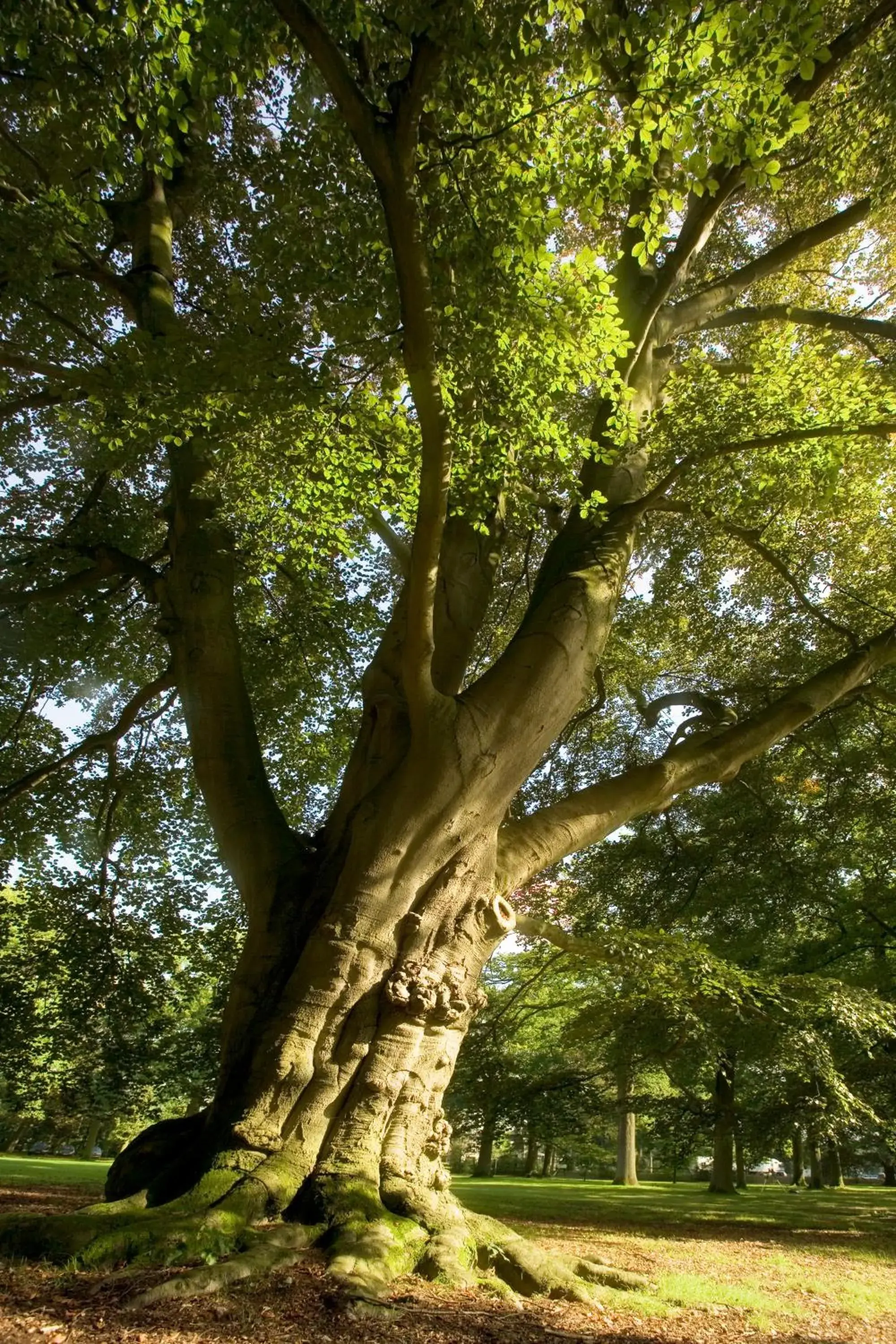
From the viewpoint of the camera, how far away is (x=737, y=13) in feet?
10.6

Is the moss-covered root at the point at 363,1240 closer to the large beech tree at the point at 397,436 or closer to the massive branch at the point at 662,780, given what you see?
the large beech tree at the point at 397,436

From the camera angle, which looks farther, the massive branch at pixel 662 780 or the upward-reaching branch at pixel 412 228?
the massive branch at pixel 662 780

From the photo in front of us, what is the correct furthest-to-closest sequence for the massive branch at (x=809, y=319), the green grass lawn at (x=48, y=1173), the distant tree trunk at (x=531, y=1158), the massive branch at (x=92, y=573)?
1. the distant tree trunk at (x=531, y=1158)
2. the green grass lawn at (x=48, y=1173)
3. the massive branch at (x=809, y=319)
4. the massive branch at (x=92, y=573)

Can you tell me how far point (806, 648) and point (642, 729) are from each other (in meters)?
2.45

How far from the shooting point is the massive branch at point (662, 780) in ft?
18.0

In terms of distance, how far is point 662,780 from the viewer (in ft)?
19.8

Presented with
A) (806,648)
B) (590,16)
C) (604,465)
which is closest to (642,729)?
(806,648)

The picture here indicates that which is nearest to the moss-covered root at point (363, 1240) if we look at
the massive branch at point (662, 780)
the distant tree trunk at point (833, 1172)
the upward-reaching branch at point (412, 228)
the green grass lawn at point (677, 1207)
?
the massive branch at point (662, 780)

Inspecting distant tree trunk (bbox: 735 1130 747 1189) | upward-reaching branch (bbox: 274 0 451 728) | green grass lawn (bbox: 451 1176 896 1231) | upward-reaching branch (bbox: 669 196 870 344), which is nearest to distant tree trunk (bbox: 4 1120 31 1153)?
green grass lawn (bbox: 451 1176 896 1231)

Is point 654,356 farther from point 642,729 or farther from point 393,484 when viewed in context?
point 642,729

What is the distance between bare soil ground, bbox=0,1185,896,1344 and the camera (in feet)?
8.80

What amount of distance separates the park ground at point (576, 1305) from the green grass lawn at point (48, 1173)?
1227 mm

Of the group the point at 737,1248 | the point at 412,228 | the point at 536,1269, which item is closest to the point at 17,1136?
the point at 737,1248

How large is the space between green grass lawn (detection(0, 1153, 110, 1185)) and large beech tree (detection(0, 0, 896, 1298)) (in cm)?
587
